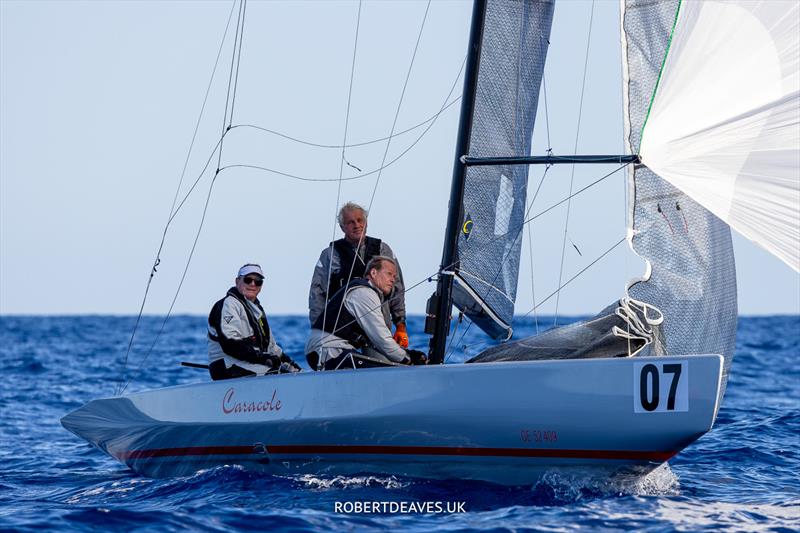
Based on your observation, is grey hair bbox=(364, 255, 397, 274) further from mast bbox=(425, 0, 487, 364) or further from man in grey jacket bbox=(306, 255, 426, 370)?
mast bbox=(425, 0, 487, 364)

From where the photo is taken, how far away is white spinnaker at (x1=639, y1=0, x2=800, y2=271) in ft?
18.5

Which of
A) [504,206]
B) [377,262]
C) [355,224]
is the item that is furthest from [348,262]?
[504,206]

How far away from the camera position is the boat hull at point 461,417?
5938mm

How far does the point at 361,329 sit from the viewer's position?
706cm

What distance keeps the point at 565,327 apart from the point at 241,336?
1997mm

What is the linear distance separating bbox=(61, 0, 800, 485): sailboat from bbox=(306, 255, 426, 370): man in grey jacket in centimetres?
35

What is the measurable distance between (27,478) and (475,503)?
334cm

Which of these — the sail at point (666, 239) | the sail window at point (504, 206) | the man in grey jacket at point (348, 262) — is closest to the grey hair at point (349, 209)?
the man in grey jacket at point (348, 262)

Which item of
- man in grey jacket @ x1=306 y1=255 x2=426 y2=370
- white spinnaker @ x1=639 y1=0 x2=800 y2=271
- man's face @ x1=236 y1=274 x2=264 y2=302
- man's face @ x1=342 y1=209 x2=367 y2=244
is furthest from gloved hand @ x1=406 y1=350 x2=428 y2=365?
white spinnaker @ x1=639 y1=0 x2=800 y2=271

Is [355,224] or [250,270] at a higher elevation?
[355,224]

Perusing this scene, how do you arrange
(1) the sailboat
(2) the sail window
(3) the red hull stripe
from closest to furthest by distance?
(1) the sailboat → (3) the red hull stripe → (2) the sail window

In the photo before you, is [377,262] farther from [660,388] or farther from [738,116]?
[738,116]

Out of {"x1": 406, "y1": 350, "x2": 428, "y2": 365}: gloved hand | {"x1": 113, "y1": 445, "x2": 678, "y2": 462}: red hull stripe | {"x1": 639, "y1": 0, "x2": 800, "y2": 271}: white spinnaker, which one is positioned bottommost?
{"x1": 113, "y1": 445, "x2": 678, "y2": 462}: red hull stripe

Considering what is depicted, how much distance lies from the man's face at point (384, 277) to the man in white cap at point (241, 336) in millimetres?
749
